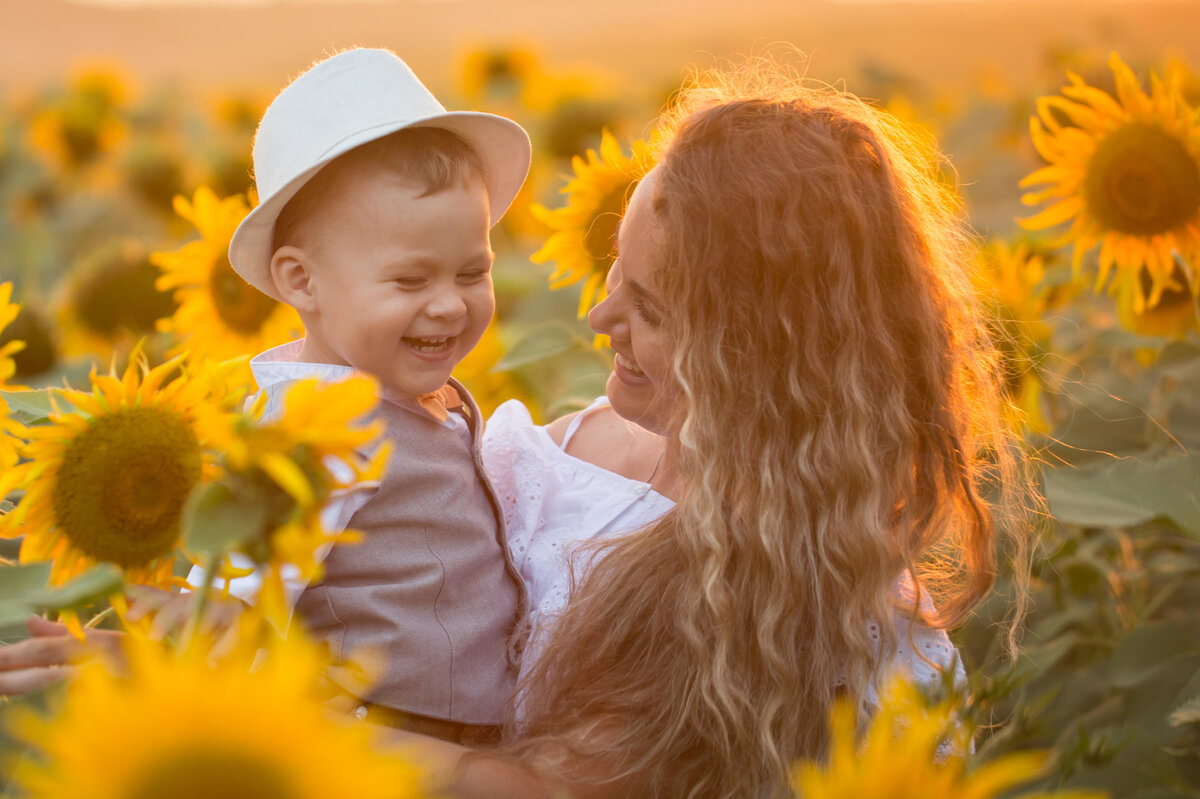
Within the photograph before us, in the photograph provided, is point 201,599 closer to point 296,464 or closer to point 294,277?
point 296,464

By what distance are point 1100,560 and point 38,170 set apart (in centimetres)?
318

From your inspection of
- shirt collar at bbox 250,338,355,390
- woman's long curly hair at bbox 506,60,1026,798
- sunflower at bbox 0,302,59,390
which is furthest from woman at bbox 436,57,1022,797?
sunflower at bbox 0,302,59,390

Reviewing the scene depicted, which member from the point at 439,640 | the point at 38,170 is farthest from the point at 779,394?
the point at 38,170

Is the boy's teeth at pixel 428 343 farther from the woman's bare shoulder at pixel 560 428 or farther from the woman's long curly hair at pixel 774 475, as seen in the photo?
the woman's bare shoulder at pixel 560 428

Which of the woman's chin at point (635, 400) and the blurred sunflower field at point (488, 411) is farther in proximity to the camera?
the woman's chin at point (635, 400)

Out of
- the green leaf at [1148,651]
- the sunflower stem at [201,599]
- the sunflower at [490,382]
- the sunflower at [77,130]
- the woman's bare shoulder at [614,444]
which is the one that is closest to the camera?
the sunflower stem at [201,599]

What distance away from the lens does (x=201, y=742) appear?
1.45ft

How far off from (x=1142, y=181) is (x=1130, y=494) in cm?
61

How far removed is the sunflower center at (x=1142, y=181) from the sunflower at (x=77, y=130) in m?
2.83

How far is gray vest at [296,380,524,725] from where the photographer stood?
41.3 inches

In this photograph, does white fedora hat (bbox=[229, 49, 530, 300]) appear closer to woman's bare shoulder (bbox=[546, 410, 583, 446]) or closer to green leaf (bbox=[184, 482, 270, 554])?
woman's bare shoulder (bbox=[546, 410, 583, 446])

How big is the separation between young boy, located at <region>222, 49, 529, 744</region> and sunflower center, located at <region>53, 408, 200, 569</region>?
0.64 feet

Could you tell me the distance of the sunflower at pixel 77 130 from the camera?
3273 millimetres

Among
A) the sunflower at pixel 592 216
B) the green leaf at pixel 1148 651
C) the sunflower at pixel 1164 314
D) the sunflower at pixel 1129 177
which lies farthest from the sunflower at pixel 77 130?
the green leaf at pixel 1148 651
